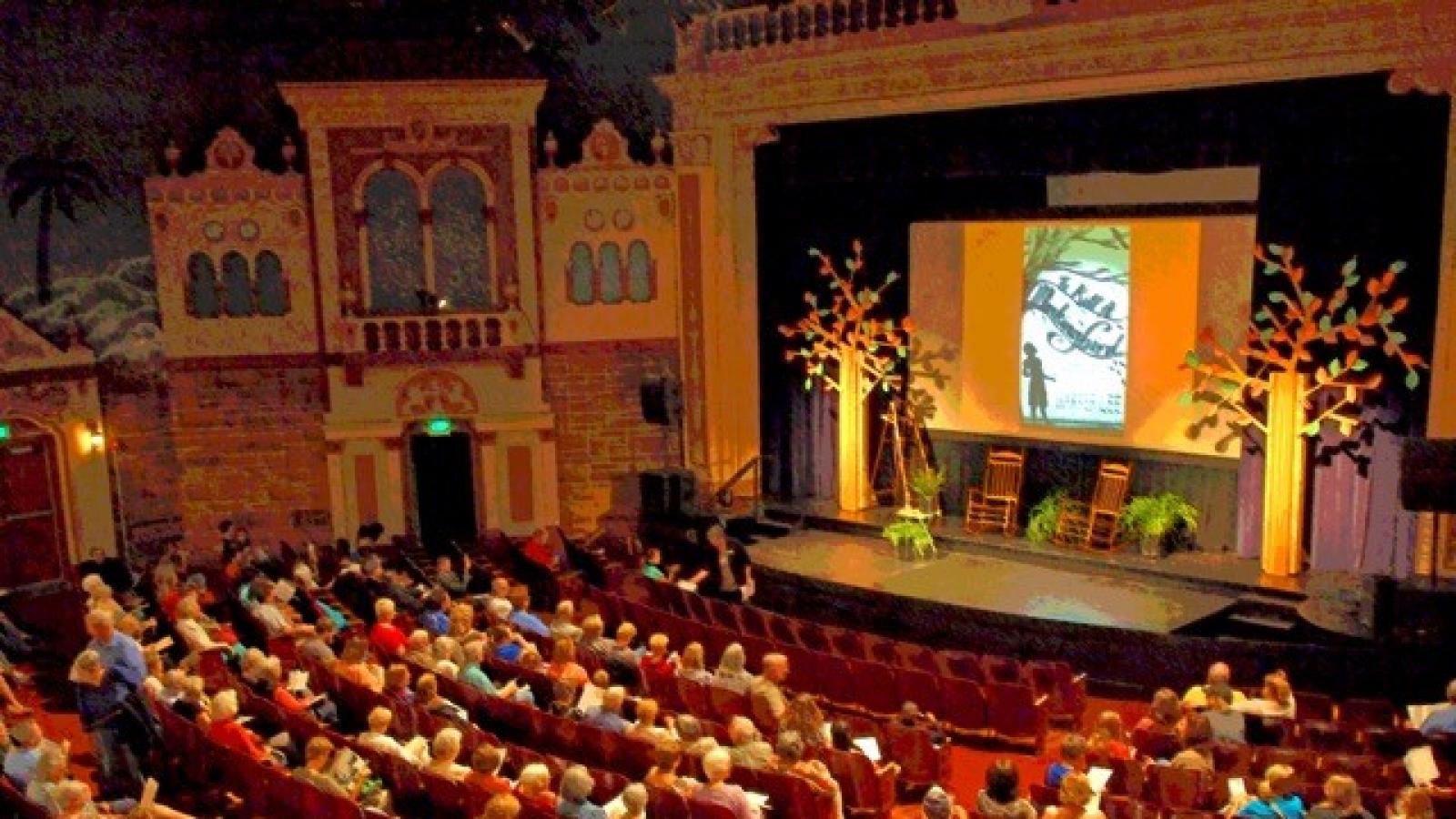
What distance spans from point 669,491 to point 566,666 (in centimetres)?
743

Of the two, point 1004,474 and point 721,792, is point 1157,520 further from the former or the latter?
point 721,792

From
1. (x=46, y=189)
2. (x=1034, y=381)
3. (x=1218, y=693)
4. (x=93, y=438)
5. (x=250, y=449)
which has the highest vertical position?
(x=46, y=189)

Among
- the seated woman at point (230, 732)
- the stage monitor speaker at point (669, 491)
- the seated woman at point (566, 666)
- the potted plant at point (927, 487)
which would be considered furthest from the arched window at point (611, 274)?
the seated woman at point (230, 732)

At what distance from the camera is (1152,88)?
1313 centimetres

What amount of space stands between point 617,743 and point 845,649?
363 cm

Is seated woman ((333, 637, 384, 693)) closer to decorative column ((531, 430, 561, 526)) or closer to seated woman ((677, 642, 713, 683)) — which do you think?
seated woman ((677, 642, 713, 683))

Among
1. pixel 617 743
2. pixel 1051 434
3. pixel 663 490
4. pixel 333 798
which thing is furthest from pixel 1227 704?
pixel 663 490

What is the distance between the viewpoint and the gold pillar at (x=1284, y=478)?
12.6 metres

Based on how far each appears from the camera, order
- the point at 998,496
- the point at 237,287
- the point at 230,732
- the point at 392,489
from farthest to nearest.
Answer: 1. the point at 392,489
2. the point at 237,287
3. the point at 998,496
4. the point at 230,732

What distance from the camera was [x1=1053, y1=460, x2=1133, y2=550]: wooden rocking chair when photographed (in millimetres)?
14805

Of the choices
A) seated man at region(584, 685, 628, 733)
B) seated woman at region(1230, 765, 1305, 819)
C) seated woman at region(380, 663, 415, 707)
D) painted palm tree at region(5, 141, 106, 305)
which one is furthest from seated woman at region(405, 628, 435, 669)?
painted palm tree at region(5, 141, 106, 305)

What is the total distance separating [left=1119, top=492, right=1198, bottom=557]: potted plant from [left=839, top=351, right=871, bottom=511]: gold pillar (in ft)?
11.0

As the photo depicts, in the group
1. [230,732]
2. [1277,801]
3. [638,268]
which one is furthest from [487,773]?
[638,268]

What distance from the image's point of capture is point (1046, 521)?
15.2 m
